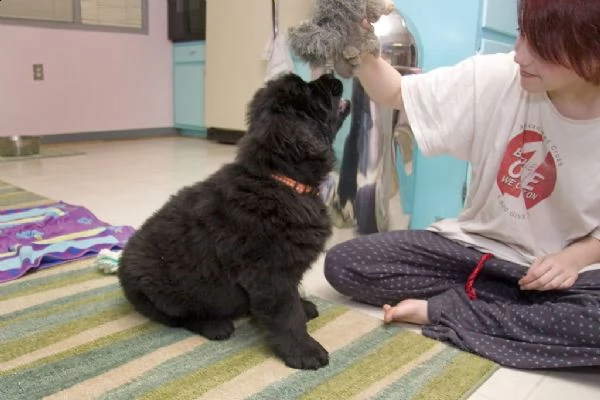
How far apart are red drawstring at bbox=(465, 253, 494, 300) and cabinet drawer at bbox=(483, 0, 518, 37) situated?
0.93 metres

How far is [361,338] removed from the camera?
4.04 ft

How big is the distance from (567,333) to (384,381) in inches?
15.7

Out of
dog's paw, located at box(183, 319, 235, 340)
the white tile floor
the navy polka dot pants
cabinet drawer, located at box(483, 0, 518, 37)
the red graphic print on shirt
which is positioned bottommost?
the white tile floor

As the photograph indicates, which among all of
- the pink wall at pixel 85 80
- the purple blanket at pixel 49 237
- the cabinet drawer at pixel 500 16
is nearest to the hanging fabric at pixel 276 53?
the pink wall at pixel 85 80

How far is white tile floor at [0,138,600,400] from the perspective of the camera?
107cm

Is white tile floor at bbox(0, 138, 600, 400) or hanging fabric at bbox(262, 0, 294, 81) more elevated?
hanging fabric at bbox(262, 0, 294, 81)

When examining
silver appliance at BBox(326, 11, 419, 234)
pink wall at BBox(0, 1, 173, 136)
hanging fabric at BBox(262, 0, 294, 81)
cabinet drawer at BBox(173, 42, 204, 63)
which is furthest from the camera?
cabinet drawer at BBox(173, 42, 204, 63)

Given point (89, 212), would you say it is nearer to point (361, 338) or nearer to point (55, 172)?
point (55, 172)

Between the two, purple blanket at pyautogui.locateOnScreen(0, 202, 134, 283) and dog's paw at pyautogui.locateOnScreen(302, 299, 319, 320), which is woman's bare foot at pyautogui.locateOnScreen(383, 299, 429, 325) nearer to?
dog's paw at pyautogui.locateOnScreen(302, 299, 319, 320)

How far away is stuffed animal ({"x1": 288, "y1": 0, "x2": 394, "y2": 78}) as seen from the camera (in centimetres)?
110

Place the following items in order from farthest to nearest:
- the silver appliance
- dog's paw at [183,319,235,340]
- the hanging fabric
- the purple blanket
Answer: the hanging fabric → the silver appliance → the purple blanket → dog's paw at [183,319,235,340]

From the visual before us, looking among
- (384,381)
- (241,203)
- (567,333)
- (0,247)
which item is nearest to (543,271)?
(567,333)

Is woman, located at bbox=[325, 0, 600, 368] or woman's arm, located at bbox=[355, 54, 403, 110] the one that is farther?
woman's arm, located at bbox=[355, 54, 403, 110]

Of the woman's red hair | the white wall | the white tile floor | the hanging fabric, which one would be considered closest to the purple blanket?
the white tile floor
